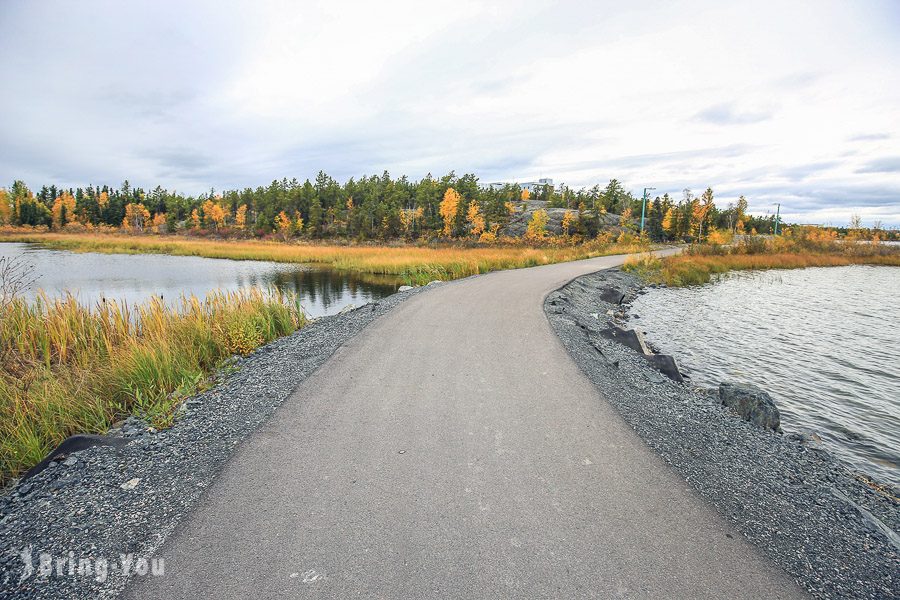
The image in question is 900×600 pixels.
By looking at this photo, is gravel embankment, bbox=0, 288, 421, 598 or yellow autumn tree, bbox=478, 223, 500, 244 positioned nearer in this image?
gravel embankment, bbox=0, 288, 421, 598

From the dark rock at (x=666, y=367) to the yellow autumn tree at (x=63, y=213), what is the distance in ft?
429

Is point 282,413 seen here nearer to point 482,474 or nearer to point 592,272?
point 482,474

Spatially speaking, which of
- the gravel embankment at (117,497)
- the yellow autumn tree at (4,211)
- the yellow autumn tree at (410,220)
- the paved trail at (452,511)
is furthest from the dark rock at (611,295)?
the yellow autumn tree at (4,211)

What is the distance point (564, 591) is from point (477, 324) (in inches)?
285

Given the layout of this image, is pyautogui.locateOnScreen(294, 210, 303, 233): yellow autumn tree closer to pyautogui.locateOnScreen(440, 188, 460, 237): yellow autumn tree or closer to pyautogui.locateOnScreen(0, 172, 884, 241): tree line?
pyautogui.locateOnScreen(0, 172, 884, 241): tree line

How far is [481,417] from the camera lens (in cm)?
508

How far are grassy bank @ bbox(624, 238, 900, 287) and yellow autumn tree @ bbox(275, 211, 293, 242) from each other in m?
65.6

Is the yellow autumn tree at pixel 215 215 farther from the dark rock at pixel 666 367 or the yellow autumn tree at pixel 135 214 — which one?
the dark rock at pixel 666 367

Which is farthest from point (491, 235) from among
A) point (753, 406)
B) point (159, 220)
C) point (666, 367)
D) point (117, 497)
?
point (159, 220)

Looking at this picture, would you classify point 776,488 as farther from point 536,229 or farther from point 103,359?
point 536,229

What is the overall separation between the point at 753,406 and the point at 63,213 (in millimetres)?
139795

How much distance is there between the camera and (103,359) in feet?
24.8

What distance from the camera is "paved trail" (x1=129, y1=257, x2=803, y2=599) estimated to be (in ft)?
8.86

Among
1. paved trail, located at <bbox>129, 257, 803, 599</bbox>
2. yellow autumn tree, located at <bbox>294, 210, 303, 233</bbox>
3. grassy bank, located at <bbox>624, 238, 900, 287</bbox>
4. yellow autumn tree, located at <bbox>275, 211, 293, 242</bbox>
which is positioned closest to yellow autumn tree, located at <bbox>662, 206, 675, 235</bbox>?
grassy bank, located at <bbox>624, 238, 900, 287</bbox>
